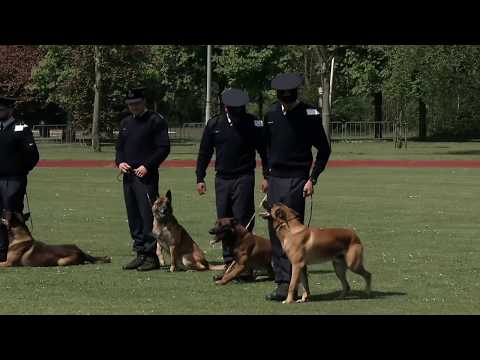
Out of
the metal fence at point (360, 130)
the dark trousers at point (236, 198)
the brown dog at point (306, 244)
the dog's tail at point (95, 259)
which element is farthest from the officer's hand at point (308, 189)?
the metal fence at point (360, 130)

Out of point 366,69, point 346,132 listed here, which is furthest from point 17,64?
point 366,69

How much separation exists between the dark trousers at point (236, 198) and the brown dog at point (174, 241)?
716 millimetres

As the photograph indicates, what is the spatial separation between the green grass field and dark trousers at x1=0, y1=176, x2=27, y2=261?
0.70 m

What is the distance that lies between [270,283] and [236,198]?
1090 millimetres

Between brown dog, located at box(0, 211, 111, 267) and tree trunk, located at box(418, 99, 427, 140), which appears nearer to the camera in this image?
brown dog, located at box(0, 211, 111, 267)

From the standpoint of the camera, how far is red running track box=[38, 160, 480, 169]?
43.4 meters

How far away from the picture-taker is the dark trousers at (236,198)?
13.4m

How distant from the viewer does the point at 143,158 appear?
1434cm

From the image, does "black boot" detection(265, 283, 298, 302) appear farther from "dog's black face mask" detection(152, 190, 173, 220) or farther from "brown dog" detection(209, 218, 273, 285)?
"dog's black face mask" detection(152, 190, 173, 220)

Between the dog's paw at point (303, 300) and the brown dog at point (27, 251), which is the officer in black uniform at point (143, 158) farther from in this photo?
the dog's paw at point (303, 300)

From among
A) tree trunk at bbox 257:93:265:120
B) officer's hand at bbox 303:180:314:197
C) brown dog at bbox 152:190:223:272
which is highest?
tree trunk at bbox 257:93:265:120

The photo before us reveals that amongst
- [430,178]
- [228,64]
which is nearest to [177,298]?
[430,178]

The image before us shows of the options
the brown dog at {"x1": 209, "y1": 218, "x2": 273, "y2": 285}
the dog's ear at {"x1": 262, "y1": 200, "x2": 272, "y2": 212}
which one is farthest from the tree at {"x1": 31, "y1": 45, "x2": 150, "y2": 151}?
the dog's ear at {"x1": 262, "y1": 200, "x2": 272, "y2": 212}

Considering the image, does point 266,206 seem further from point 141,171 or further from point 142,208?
point 142,208
